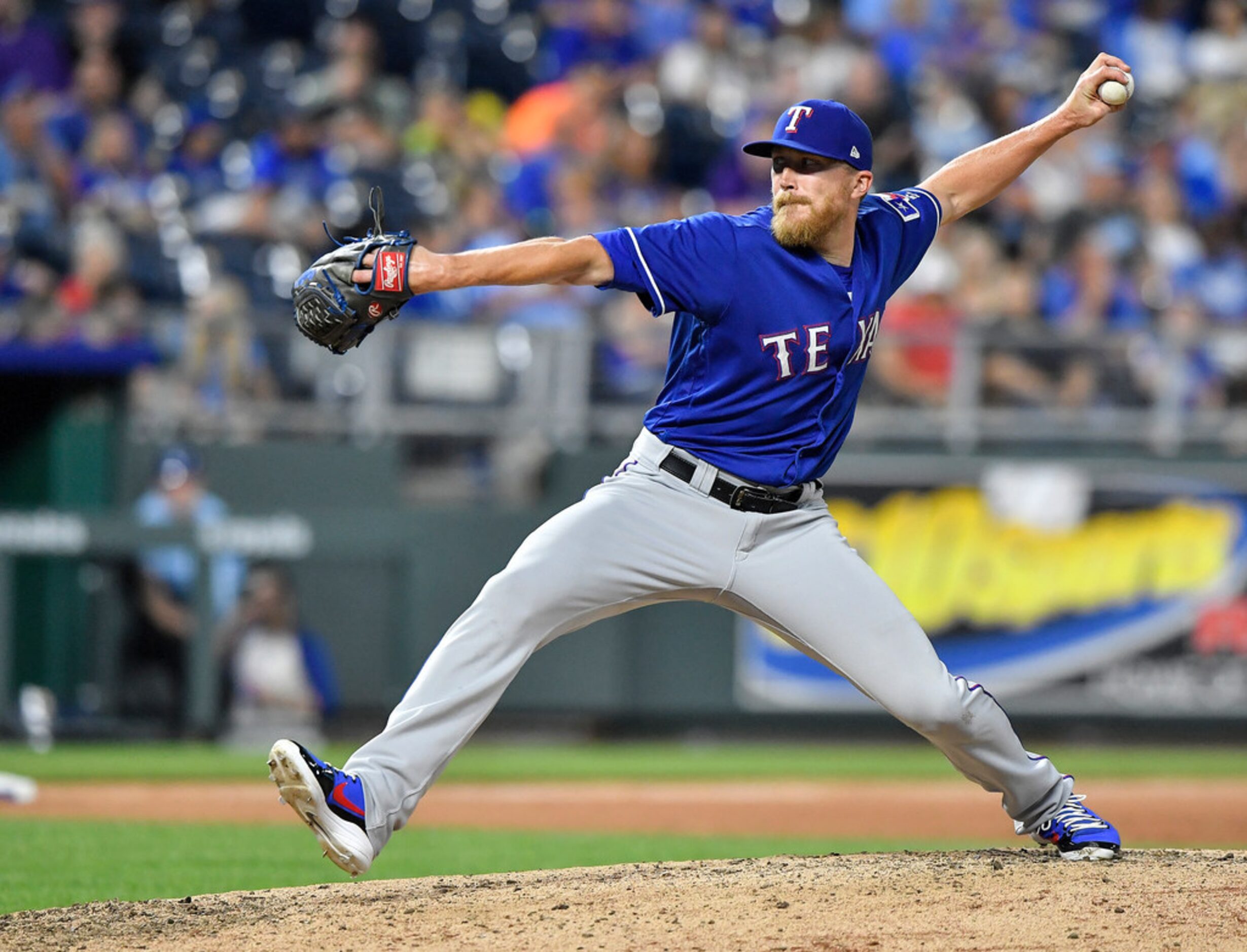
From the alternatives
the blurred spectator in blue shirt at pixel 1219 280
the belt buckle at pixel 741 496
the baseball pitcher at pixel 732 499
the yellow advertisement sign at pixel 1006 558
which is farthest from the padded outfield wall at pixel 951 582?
the belt buckle at pixel 741 496

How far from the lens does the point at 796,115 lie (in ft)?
14.9

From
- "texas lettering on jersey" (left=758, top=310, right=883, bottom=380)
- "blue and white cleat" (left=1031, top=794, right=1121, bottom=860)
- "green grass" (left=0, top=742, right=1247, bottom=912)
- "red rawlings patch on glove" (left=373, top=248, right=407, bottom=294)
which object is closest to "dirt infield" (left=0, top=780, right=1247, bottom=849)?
"green grass" (left=0, top=742, right=1247, bottom=912)

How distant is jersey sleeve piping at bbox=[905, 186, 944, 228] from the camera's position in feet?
16.5

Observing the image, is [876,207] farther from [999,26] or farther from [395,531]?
[999,26]

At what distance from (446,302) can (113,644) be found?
3053 mm

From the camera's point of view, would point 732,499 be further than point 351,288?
Yes

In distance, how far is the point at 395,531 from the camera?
1081cm

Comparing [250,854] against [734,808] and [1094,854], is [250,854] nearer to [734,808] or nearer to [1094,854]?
[734,808]

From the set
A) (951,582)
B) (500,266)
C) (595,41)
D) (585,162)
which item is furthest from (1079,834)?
(595,41)

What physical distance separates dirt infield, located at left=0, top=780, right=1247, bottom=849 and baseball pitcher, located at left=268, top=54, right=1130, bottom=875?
2407 mm

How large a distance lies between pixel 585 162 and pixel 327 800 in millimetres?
8288

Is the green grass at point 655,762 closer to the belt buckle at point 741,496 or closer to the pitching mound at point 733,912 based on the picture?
Result: the pitching mound at point 733,912

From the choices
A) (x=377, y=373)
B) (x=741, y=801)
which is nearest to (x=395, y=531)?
(x=377, y=373)

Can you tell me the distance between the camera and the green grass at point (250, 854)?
531cm
